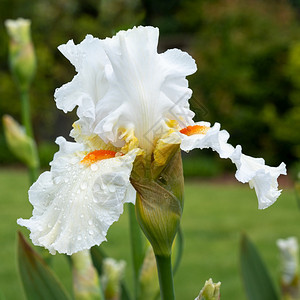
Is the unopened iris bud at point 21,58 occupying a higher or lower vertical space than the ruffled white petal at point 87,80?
higher

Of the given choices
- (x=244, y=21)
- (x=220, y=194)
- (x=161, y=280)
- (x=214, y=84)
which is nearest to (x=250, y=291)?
(x=161, y=280)

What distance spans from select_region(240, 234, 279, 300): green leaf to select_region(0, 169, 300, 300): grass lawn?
1.99 metres

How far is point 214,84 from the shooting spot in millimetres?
9656

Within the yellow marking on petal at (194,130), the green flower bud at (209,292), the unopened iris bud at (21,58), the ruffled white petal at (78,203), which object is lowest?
the green flower bud at (209,292)

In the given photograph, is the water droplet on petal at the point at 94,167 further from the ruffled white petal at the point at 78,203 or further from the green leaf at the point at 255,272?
the green leaf at the point at 255,272

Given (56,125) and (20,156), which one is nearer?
(20,156)

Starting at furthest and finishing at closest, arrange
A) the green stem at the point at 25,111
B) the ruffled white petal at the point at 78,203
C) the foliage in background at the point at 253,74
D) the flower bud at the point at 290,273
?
1. the foliage in background at the point at 253,74
2. the green stem at the point at 25,111
3. the flower bud at the point at 290,273
4. the ruffled white petal at the point at 78,203

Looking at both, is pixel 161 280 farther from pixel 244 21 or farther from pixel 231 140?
pixel 244 21

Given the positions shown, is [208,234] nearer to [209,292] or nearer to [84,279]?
[84,279]

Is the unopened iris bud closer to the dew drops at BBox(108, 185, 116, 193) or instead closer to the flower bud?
the flower bud

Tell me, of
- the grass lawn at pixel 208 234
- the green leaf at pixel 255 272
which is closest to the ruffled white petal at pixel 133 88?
the green leaf at pixel 255 272

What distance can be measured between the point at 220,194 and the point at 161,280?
697 centimetres

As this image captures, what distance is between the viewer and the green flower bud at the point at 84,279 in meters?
1.17

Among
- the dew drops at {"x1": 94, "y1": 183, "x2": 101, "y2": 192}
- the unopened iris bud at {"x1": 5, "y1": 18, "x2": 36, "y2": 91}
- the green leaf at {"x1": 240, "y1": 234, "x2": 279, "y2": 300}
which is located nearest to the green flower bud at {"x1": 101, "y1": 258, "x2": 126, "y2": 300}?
the green leaf at {"x1": 240, "y1": 234, "x2": 279, "y2": 300}
